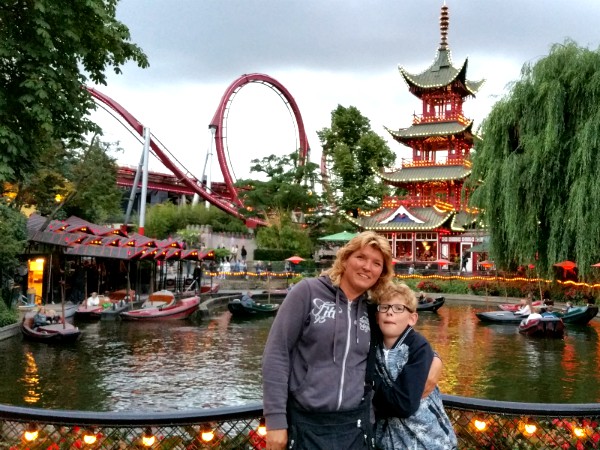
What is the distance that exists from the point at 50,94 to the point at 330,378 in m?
12.2

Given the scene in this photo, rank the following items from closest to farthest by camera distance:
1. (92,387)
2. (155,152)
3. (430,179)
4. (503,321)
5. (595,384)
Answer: (92,387) < (595,384) < (503,321) < (430,179) < (155,152)

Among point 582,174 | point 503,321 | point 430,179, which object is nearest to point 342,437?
point 582,174

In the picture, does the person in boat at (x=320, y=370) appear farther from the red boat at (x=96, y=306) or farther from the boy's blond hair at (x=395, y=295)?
the red boat at (x=96, y=306)

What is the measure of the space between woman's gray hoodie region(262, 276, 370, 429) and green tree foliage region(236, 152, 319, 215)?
45186 mm

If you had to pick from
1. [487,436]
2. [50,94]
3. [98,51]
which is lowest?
[487,436]

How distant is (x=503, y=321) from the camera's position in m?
25.6

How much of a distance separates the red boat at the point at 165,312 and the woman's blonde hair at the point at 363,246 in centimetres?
2212

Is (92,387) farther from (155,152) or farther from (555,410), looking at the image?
(155,152)

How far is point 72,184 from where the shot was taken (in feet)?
104

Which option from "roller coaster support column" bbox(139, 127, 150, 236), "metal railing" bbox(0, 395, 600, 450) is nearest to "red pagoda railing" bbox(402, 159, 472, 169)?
"roller coaster support column" bbox(139, 127, 150, 236)

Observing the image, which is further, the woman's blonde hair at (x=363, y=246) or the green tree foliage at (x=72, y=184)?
the green tree foliage at (x=72, y=184)

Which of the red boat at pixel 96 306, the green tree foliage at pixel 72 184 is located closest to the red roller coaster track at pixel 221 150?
the green tree foliage at pixel 72 184

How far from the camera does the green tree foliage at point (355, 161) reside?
177 ft

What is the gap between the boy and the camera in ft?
10.8
